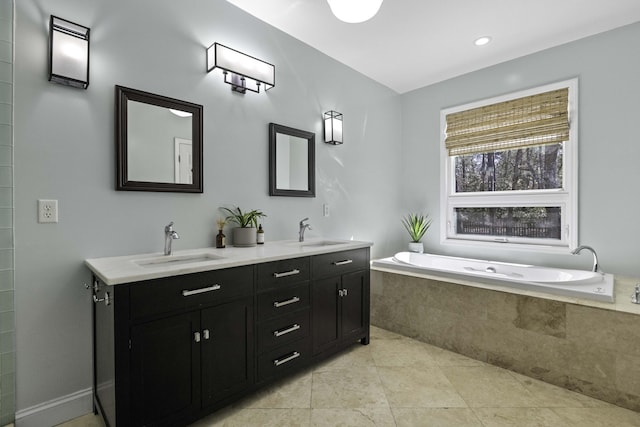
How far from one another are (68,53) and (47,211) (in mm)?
796

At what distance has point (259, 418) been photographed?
5.71ft

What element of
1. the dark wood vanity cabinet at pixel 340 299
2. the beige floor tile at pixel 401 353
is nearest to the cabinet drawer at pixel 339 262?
the dark wood vanity cabinet at pixel 340 299

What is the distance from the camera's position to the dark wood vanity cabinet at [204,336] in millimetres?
1400

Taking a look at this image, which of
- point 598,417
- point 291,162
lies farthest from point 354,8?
point 598,417

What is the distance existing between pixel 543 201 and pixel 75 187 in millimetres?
3669

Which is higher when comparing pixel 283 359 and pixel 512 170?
pixel 512 170

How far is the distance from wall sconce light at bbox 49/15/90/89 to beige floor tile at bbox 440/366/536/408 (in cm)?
277

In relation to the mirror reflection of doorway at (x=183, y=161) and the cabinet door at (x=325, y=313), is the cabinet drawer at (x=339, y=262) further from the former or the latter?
the mirror reflection of doorway at (x=183, y=161)

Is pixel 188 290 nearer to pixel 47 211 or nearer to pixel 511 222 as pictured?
pixel 47 211

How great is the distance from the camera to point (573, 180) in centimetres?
290

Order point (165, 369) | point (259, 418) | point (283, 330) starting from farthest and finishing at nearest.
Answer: point (283, 330), point (259, 418), point (165, 369)

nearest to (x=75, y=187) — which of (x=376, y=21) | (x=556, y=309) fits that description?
(x=376, y=21)

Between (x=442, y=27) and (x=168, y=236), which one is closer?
(x=168, y=236)

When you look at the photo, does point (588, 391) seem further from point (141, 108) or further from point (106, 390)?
point (141, 108)
